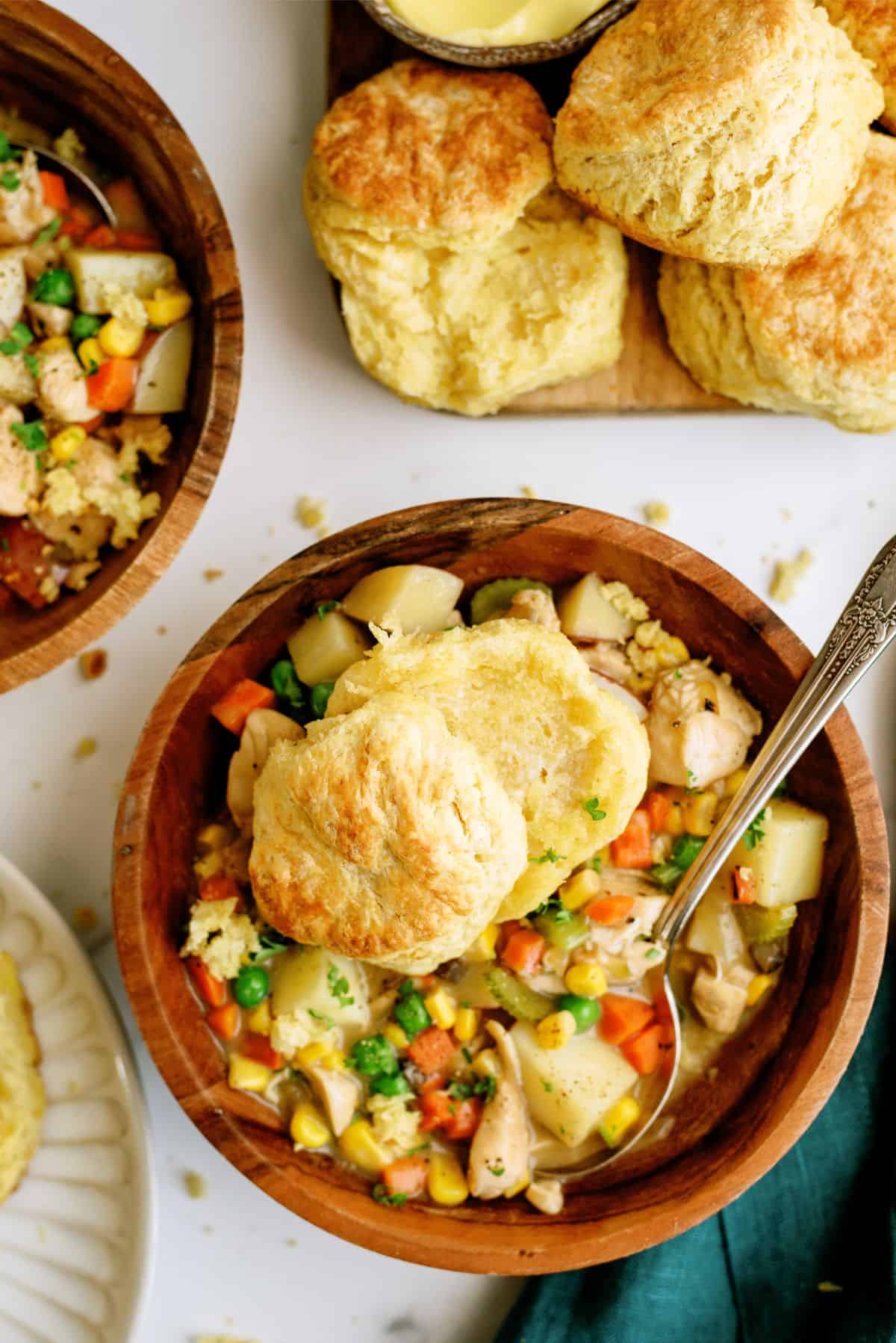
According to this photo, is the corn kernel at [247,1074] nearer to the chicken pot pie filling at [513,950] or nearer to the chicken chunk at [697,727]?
the chicken pot pie filling at [513,950]

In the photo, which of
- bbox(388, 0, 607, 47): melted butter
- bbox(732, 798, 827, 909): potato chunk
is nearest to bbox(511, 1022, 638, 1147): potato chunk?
bbox(732, 798, 827, 909): potato chunk

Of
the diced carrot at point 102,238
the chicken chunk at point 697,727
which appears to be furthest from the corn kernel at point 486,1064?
the diced carrot at point 102,238

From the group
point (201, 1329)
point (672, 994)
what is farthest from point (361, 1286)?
point (672, 994)

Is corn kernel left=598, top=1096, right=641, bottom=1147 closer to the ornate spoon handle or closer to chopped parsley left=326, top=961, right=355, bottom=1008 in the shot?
the ornate spoon handle

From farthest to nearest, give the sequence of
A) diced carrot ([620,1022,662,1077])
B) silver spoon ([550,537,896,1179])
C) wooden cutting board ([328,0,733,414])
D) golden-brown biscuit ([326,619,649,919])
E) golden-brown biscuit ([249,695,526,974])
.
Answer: wooden cutting board ([328,0,733,414]) < diced carrot ([620,1022,662,1077]) < silver spoon ([550,537,896,1179]) < golden-brown biscuit ([326,619,649,919]) < golden-brown biscuit ([249,695,526,974])

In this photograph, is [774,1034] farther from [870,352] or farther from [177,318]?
[177,318]

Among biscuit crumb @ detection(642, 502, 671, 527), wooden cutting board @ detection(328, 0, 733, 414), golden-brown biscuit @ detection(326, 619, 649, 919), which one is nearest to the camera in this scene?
golden-brown biscuit @ detection(326, 619, 649, 919)
